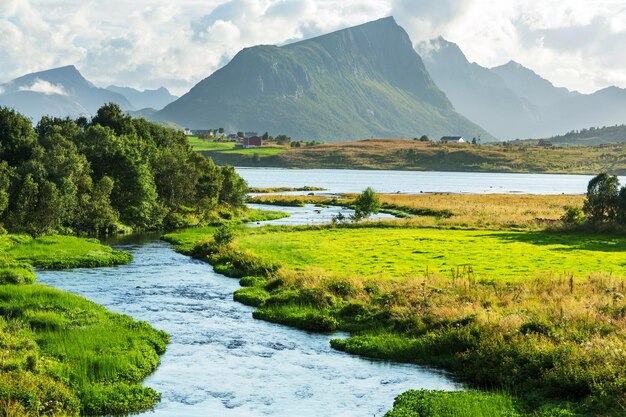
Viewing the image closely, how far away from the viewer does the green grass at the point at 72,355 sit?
25155 mm

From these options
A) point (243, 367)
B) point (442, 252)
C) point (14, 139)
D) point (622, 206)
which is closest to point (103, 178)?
point (14, 139)

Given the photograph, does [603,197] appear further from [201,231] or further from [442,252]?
[201,231]

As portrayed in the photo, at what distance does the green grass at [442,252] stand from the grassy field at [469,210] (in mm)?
8748

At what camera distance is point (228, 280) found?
5722cm

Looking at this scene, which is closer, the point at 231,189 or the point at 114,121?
the point at 114,121

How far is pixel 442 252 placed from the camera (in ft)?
220

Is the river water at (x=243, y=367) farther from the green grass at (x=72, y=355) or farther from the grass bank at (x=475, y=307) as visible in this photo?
the grass bank at (x=475, y=307)

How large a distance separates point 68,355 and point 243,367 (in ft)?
28.5

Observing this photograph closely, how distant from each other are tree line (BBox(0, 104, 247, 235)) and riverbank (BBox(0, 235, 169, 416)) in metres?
31.2

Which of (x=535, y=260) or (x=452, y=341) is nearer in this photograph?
(x=452, y=341)

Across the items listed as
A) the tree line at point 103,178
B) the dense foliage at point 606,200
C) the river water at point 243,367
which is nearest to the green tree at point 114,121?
the tree line at point 103,178

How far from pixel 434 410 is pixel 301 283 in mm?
23944

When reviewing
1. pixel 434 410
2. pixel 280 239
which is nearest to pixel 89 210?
pixel 280 239

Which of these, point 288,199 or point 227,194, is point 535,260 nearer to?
point 227,194
